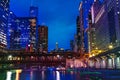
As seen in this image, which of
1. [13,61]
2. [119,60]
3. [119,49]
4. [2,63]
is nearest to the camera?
[119,49]

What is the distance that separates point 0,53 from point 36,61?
3334 cm

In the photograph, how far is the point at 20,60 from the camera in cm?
19950

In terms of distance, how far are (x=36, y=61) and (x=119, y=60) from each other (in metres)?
84.4

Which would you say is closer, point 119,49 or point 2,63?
point 119,49

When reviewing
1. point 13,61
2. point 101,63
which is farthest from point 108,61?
point 13,61

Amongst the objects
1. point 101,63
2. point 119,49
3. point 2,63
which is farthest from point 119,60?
point 2,63

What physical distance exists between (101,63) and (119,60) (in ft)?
170

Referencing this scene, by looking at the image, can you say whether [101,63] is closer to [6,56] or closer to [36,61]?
[36,61]

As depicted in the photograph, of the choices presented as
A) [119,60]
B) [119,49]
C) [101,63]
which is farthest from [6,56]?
[119,49]

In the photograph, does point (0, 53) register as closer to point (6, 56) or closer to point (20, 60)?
point (6, 56)

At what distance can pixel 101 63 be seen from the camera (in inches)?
7170

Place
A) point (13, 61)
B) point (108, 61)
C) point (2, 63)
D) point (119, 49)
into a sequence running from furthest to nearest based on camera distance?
1. point (13, 61)
2. point (2, 63)
3. point (108, 61)
4. point (119, 49)

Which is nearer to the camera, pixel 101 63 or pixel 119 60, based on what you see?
pixel 119 60

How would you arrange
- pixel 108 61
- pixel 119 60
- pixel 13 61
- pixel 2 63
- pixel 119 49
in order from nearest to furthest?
pixel 119 49, pixel 119 60, pixel 108 61, pixel 2 63, pixel 13 61
